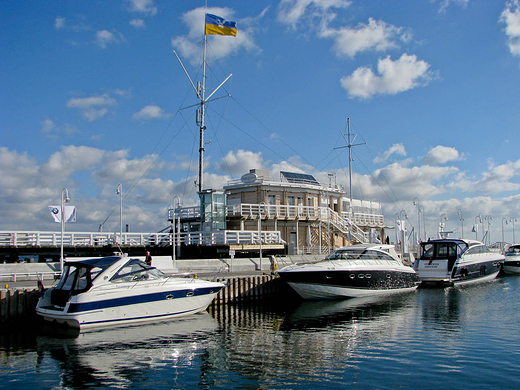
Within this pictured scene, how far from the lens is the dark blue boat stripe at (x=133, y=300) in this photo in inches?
651

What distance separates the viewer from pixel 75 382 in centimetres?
1134

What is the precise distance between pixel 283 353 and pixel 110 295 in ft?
24.7

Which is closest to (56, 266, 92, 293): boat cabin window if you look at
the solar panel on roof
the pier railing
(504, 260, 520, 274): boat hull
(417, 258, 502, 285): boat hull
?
the pier railing

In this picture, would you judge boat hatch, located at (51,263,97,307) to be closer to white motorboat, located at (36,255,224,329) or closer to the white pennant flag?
white motorboat, located at (36,255,224,329)

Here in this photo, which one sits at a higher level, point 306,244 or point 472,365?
point 306,244

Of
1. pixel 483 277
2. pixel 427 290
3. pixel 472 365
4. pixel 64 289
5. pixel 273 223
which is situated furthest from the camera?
pixel 273 223

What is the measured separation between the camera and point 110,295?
1722cm

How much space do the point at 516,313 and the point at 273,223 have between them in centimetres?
2208

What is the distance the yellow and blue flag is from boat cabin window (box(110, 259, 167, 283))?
25.5 metres

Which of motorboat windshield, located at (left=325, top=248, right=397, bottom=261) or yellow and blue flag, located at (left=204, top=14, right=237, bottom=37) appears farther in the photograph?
yellow and blue flag, located at (left=204, top=14, right=237, bottom=37)

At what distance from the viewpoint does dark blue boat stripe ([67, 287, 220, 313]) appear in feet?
54.2

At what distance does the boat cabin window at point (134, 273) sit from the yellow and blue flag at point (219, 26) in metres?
25.5

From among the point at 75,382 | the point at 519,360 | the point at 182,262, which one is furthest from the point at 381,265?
the point at 75,382

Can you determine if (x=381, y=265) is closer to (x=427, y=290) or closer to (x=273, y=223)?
(x=427, y=290)
